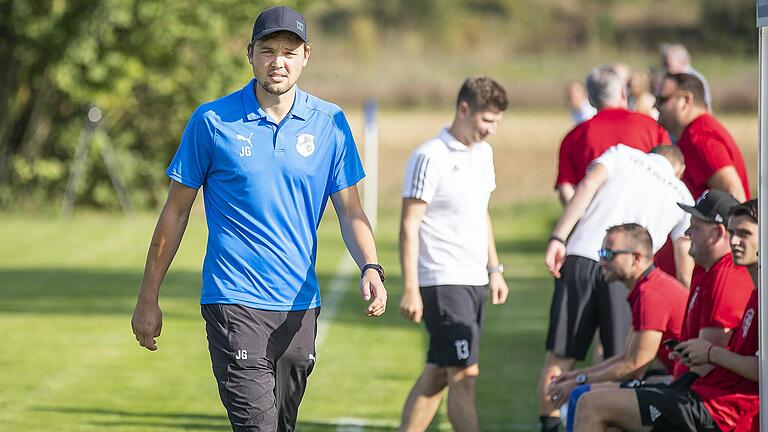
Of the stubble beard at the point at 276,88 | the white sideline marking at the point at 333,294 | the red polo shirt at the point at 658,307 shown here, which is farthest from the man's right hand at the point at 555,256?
the white sideline marking at the point at 333,294

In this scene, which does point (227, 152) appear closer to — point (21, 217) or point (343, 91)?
point (21, 217)

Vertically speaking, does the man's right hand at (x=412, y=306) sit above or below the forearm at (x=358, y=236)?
below

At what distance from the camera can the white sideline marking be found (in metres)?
13.7

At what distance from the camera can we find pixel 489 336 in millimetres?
13391

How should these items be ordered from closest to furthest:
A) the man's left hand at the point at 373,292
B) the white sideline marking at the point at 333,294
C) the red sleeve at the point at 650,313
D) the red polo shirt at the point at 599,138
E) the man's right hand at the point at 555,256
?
the man's left hand at the point at 373,292 < the red sleeve at the point at 650,313 < the man's right hand at the point at 555,256 < the red polo shirt at the point at 599,138 < the white sideline marking at the point at 333,294

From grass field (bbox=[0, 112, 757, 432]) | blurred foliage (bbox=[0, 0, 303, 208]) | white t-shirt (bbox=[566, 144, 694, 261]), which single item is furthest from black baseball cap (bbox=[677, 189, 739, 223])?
blurred foliage (bbox=[0, 0, 303, 208])

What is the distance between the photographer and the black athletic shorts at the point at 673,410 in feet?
20.3

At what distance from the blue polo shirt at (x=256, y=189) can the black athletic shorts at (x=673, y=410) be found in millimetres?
1665

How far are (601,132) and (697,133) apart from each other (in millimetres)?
603

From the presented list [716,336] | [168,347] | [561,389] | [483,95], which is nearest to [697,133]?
[483,95]

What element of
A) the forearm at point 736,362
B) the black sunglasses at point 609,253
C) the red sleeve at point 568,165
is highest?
the red sleeve at point 568,165

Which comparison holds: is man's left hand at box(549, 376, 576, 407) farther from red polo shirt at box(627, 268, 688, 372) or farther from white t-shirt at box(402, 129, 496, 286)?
white t-shirt at box(402, 129, 496, 286)

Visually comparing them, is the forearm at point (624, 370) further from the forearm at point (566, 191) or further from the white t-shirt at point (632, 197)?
the forearm at point (566, 191)

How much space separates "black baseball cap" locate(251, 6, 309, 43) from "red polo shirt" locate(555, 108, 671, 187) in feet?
11.7
